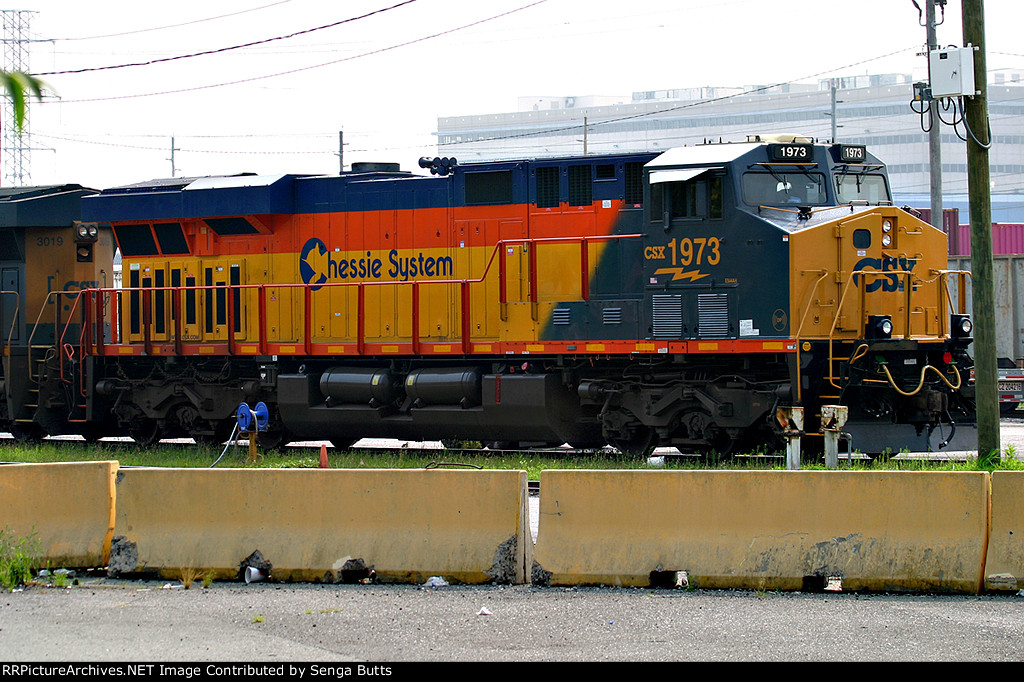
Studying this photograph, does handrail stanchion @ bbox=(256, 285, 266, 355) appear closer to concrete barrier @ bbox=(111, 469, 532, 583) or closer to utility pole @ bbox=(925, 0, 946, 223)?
concrete barrier @ bbox=(111, 469, 532, 583)

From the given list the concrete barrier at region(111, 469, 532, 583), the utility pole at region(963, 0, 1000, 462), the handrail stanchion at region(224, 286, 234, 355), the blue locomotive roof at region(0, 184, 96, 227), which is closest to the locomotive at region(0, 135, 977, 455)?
the handrail stanchion at region(224, 286, 234, 355)

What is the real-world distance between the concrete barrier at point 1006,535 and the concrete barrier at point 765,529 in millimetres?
70

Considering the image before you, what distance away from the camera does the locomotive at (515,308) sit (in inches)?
465

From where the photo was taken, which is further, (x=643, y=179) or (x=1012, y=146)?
(x=1012, y=146)

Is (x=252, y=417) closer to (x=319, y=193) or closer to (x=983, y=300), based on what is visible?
(x=319, y=193)

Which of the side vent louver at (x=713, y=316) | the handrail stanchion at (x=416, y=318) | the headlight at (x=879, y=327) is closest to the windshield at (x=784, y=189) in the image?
the side vent louver at (x=713, y=316)

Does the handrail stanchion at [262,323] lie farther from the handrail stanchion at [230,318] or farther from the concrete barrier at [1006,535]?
the concrete barrier at [1006,535]

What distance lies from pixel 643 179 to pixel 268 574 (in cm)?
713

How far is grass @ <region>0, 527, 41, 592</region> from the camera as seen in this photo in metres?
7.52

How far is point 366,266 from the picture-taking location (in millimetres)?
14859

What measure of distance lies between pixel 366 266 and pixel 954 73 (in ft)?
26.1
